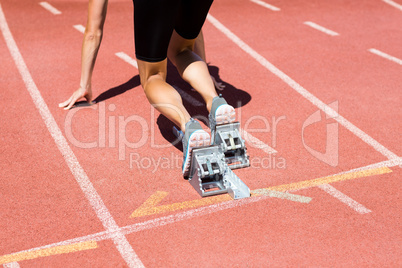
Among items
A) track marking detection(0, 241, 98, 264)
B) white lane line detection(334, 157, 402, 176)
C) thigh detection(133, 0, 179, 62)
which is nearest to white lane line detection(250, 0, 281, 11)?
white lane line detection(334, 157, 402, 176)

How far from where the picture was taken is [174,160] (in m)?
5.11

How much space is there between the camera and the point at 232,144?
4.81m

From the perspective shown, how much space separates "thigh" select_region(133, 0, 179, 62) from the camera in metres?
4.29

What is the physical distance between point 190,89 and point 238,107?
32.2 inches

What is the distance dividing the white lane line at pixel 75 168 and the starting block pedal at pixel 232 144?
1.25 m

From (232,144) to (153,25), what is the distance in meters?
1.33

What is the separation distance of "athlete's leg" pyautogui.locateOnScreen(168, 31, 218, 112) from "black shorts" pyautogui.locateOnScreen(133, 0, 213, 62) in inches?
15.2

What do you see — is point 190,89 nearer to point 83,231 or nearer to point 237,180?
point 237,180

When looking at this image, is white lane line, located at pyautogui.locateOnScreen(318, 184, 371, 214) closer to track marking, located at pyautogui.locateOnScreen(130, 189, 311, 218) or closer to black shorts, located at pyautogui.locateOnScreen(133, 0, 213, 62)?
track marking, located at pyautogui.locateOnScreen(130, 189, 311, 218)

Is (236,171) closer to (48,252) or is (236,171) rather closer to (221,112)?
(221,112)

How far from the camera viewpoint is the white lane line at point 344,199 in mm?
4316

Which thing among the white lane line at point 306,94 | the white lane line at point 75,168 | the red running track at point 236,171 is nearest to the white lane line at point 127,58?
the red running track at point 236,171

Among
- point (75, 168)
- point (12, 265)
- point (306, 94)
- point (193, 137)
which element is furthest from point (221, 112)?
point (306, 94)

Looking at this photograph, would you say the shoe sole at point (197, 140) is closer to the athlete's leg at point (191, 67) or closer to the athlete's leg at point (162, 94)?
the athlete's leg at point (162, 94)
